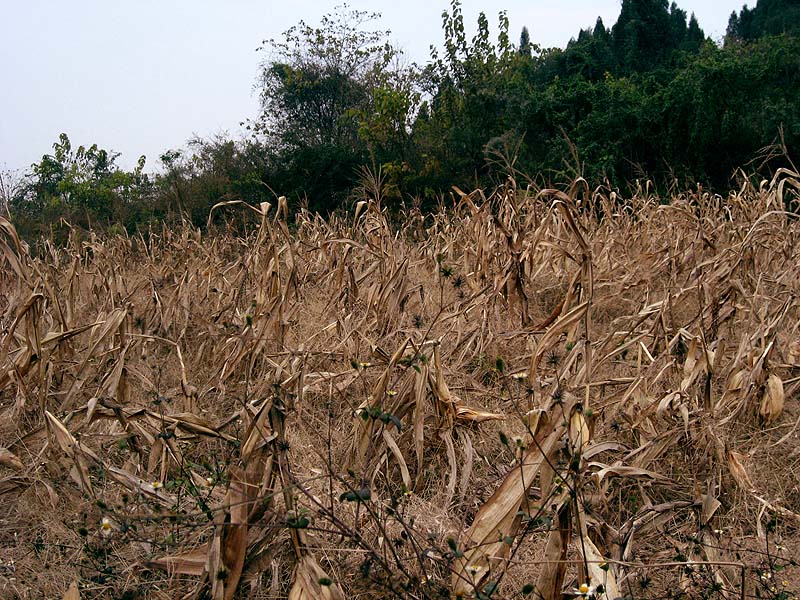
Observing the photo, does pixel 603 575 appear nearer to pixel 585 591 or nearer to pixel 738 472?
pixel 585 591

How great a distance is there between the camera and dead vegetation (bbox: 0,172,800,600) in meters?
1.61

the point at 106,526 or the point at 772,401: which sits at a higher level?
the point at 106,526

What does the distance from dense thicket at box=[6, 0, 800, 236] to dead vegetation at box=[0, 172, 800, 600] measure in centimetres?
378

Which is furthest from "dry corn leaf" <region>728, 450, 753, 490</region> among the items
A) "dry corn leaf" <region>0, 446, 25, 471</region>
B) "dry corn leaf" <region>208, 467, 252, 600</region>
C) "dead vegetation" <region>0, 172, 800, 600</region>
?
"dry corn leaf" <region>0, 446, 25, 471</region>

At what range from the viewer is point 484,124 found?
12.8 metres

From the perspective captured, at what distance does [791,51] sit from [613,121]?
2511 millimetres

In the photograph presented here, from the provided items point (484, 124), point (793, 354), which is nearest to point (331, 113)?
point (484, 124)

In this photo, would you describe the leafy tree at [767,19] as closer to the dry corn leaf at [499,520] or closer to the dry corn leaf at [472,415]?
the dry corn leaf at [472,415]

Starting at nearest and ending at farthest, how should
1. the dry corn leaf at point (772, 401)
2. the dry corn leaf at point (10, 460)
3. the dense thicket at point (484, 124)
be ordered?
the dry corn leaf at point (10, 460) < the dry corn leaf at point (772, 401) < the dense thicket at point (484, 124)

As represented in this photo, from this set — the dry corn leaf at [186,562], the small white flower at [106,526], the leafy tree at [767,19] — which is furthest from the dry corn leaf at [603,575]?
the leafy tree at [767,19]

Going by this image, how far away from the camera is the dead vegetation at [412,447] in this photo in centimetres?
161

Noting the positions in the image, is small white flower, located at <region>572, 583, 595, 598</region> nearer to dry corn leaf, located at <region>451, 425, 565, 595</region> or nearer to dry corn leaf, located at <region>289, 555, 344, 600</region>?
dry corn leaf, located at <region>451, 425, 565, 595</region>

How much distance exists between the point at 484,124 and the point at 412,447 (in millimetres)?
10975

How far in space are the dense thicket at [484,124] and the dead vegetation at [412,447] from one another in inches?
149
